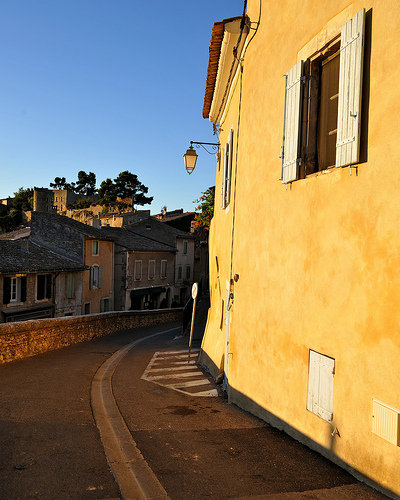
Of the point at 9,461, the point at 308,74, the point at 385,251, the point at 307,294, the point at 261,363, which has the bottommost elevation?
the point at 9,461

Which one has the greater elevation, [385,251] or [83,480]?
[385,251]

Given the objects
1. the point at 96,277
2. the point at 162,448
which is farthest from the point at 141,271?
the point at 162,448

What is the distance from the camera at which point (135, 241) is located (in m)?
41.9

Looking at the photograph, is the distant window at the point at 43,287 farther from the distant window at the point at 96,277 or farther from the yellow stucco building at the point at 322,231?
the yellow stucco building at the point at 322,231

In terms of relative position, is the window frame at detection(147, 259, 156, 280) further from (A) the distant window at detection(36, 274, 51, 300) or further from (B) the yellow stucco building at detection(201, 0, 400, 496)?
(B) the yellow stucco building at detection(201, 0, 400, 496)

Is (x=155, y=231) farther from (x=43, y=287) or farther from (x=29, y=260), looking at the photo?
(x=29, y=260)

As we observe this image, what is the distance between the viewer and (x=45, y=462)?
538 centimetres

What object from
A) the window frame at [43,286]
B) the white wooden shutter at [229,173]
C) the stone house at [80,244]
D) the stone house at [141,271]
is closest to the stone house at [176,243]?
the stone house at [141,271]

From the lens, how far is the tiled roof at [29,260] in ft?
81.9

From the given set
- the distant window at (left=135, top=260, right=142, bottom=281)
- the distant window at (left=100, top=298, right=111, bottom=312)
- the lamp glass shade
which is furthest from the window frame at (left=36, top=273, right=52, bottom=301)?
the lamp glass shade

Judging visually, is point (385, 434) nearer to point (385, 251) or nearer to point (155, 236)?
point (385, 251)

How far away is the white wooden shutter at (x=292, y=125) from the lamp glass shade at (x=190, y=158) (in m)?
7.42

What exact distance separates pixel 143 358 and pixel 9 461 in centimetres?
1026

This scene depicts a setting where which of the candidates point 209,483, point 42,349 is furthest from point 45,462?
point 42,349
